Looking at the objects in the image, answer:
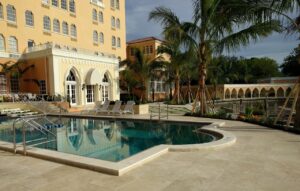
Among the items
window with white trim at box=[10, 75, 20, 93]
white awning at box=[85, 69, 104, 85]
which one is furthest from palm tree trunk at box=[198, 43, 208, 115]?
window with white trim at box=[10, 75, 20, 93]

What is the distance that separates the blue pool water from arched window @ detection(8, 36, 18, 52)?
13485mm

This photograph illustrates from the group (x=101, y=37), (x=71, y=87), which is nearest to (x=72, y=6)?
(x=101, y=37)

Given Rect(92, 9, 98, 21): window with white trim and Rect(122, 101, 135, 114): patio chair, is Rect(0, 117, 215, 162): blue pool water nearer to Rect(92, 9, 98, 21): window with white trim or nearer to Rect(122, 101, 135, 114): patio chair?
Rect(122, 101, 135, 114): patio chair

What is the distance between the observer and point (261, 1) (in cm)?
1043

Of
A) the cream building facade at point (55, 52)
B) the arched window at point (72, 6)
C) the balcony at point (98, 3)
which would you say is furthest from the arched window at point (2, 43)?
the balcony at point (98, 3)

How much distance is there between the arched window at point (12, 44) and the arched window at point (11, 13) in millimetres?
1889

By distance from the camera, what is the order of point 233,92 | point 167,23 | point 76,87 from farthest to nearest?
point 233,92 < point 76,87 < point 167,23

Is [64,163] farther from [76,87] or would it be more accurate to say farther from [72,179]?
[76,87]

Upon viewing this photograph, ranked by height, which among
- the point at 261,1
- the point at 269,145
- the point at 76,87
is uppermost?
the point at 261,1

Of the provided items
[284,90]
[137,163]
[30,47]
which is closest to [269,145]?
[137,163]

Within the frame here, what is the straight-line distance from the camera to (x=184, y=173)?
520 centimetres

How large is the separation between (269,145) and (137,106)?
11781mm

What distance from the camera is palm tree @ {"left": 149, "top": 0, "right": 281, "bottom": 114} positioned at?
1180 cm

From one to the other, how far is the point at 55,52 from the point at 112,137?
14.8 meters
